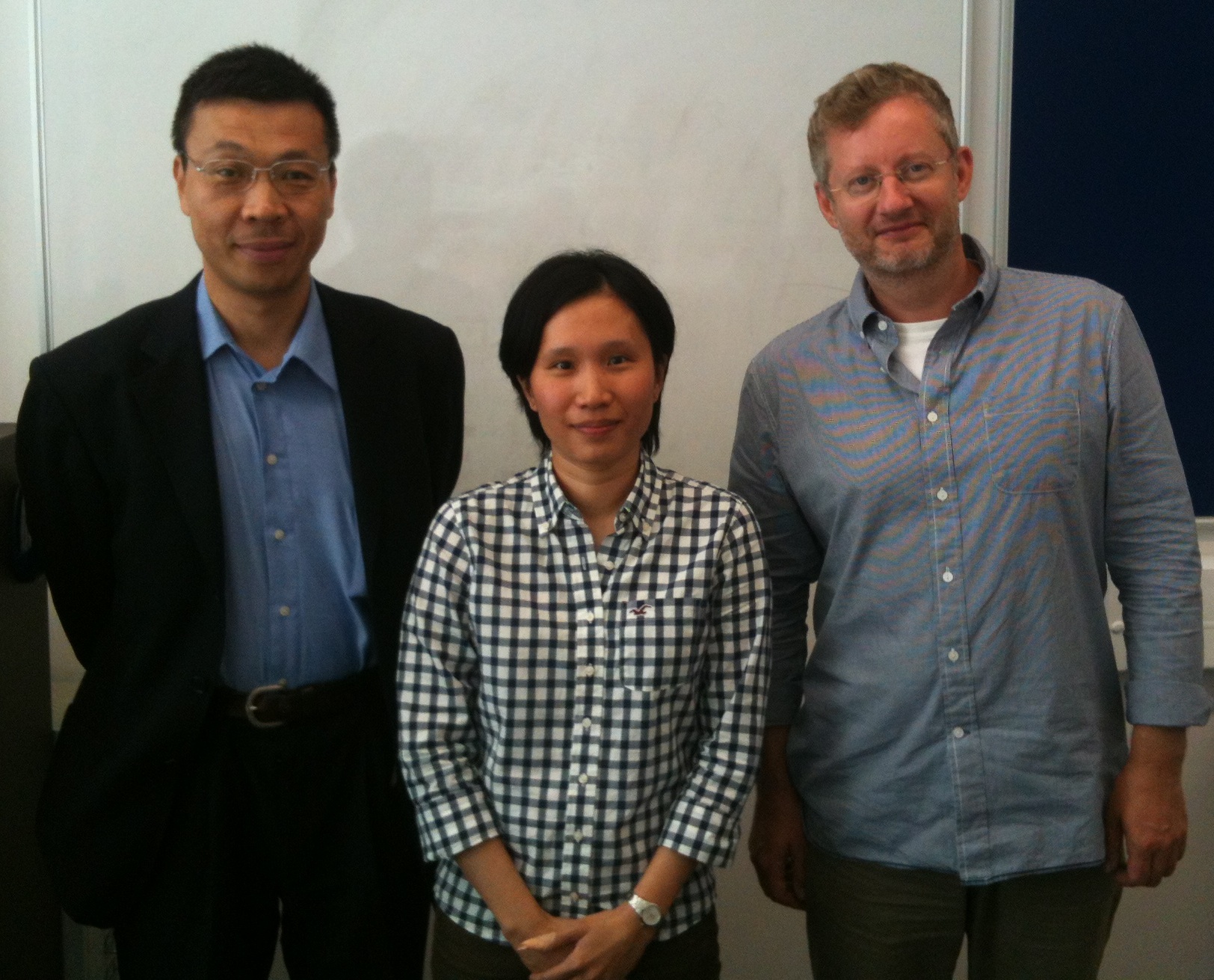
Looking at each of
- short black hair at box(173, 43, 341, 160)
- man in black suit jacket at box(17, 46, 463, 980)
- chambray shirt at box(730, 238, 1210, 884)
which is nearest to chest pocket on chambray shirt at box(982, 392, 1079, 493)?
chambray shirt at box(730, 238, 1210, 884)

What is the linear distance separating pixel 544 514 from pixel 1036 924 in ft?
2.90

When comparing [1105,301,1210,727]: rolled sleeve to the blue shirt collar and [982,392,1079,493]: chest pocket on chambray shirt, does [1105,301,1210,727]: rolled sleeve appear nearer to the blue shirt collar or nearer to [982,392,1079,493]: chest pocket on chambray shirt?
[982,392,1079,493]: chest pocket on chambray shirt

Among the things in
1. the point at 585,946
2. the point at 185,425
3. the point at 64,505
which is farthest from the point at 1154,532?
the point at 64,505

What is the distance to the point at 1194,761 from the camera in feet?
7.70

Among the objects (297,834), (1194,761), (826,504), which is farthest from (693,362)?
(1194,761)

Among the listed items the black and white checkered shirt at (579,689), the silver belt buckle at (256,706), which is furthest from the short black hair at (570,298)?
the silver belt buckle at (256,706)

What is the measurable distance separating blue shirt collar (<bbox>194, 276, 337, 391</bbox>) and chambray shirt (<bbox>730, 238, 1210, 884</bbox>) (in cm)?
73

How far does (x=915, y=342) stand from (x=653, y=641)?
1.94 feet

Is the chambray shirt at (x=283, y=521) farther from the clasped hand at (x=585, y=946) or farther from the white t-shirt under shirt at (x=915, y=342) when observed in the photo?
the white t-shirt under shirt at (x=915, y=342)

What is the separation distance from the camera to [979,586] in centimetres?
145

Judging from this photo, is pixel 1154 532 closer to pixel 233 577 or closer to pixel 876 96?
pixel 876 96

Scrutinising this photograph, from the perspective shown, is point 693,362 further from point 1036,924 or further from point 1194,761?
point 1194,761

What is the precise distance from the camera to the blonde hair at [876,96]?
1.49 metres

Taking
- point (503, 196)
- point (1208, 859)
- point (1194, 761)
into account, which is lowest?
point (1208, 859)
